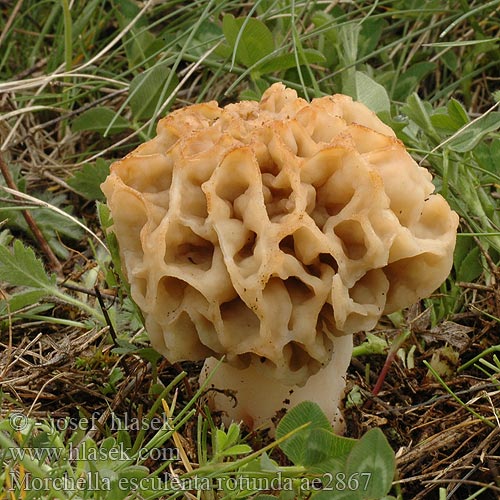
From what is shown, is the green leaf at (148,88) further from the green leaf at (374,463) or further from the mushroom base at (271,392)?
the green leaf at (374,463)

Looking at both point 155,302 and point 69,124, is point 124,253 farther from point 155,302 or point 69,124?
point 69,124

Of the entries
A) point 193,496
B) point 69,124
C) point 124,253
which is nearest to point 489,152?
point 124,253

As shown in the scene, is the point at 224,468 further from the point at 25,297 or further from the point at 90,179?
the point at 90,179

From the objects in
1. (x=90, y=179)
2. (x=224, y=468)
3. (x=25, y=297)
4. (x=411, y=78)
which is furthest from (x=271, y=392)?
(x=411, y=78)

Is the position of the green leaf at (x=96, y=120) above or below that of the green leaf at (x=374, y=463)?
above

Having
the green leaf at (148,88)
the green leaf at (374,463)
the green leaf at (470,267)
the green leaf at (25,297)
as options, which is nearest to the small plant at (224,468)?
the green leaf at (374,463)

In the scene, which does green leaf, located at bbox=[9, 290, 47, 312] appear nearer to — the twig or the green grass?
the green grass

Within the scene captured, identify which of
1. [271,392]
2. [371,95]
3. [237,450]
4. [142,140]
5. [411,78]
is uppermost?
[371,95]
